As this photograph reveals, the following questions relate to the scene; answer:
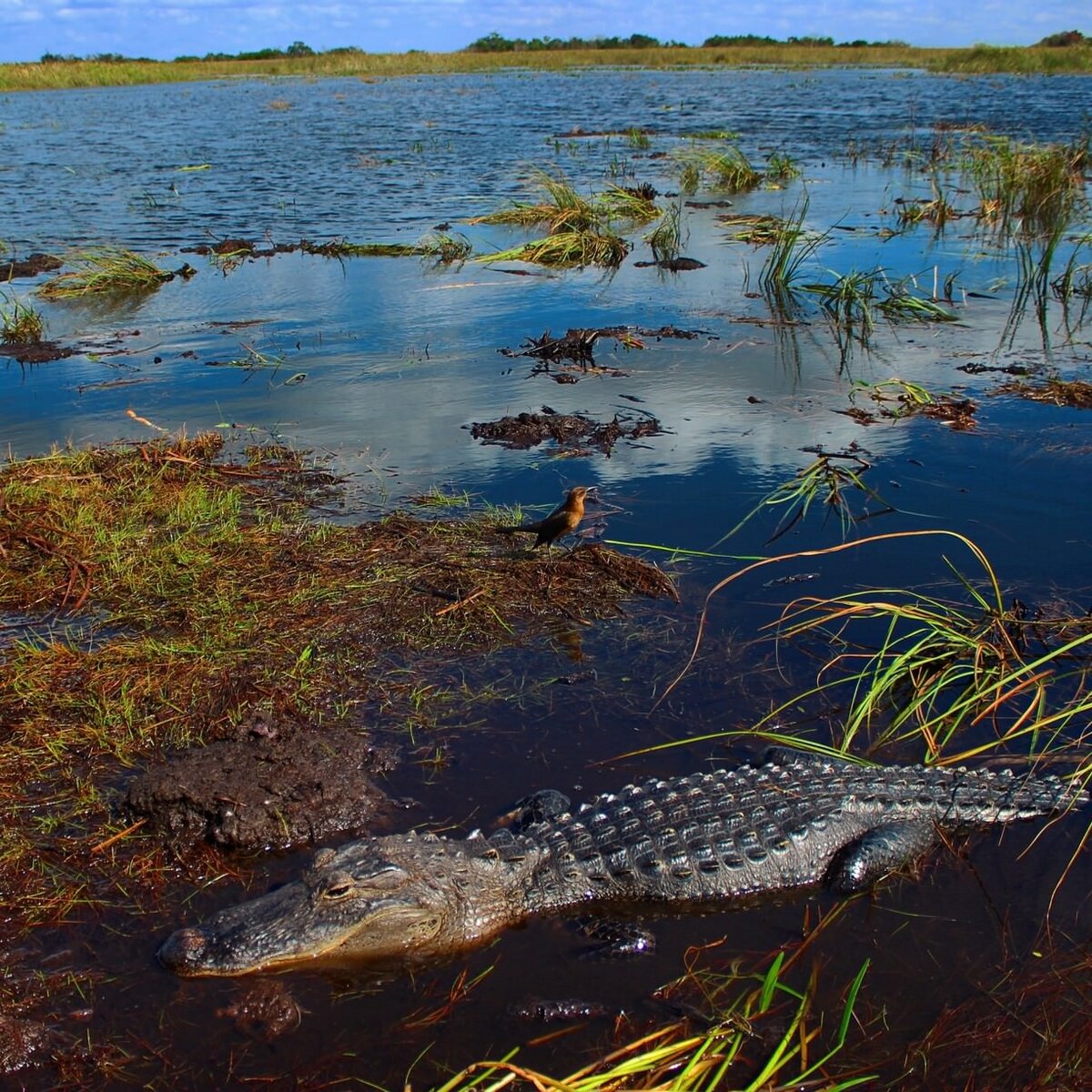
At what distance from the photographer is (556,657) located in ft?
14.5

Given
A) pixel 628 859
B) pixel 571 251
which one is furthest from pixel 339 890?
pixel 571 251

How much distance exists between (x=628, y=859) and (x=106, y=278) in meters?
10.0

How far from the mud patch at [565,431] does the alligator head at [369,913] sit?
3.76 m

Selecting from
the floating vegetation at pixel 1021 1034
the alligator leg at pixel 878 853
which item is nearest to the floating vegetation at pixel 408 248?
the alligator leg at pixel 878 853

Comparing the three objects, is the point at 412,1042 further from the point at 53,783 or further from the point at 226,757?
the point at 53,783

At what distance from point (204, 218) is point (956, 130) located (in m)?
15.7

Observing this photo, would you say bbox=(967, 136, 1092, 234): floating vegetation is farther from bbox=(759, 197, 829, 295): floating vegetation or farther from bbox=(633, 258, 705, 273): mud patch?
bbox=(633, 258, 705, 273): mud patch

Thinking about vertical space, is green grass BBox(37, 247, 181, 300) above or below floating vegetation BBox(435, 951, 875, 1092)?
above

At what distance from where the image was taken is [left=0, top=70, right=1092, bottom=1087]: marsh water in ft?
9.38

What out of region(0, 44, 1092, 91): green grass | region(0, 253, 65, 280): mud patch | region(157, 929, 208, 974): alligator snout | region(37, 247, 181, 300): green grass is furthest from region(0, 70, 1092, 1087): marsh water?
region(0, 44, 1092, 91): green grass

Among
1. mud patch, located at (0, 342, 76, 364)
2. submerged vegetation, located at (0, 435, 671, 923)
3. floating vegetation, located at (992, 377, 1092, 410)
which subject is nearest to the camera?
submerged vegetation, located at (0, 435, 671, 923)

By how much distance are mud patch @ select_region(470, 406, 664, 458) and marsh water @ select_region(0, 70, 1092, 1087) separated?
11 centimetres

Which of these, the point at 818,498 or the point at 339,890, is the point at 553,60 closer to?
the point at 818,498

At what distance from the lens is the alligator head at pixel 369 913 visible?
283cm
